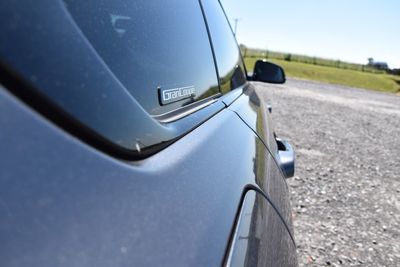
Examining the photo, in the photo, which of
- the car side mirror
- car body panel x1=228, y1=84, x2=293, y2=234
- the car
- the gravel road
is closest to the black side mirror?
the car side mirror

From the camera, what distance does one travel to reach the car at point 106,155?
46cm

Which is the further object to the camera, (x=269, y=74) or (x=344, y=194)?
(x=344, y=194)

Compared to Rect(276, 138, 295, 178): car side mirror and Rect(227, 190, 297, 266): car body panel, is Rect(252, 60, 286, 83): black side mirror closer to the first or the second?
Rect(276, 138, 295, 178): car side mirror

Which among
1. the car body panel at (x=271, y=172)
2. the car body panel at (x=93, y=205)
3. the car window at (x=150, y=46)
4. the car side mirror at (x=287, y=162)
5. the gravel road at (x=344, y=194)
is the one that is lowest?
the gravel road at (x=344, y=194)

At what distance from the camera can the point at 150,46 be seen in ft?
3.01

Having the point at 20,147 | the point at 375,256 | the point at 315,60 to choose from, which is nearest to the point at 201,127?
the point at 20,147

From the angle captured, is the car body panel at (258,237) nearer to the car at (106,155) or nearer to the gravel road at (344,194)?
the car at (106,155)

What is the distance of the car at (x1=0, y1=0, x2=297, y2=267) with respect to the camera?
455 mm

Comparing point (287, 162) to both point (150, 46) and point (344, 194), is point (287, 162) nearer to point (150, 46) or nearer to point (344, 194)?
point (150, 46)

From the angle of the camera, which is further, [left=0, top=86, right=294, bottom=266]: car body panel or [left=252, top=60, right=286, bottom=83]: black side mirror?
[left=252, top=60, right=286, bottom=83]: black side mirror

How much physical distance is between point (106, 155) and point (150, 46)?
0.41m

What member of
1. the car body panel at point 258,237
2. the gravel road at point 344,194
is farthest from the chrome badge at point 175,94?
the gravel road at point 344,194

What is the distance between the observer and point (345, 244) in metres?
3.83

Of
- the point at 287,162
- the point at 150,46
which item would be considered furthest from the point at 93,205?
Result: the point at 287,162
